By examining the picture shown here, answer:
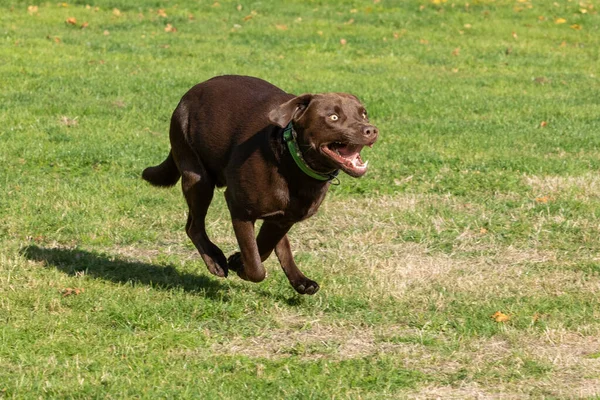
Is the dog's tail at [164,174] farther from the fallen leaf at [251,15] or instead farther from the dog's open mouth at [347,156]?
the fallen leaf at [251,15]

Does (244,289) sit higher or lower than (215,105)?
lower

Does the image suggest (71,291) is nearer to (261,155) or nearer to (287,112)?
(261,155)

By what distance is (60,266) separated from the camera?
23.6 ft

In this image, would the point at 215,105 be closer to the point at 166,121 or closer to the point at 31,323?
the point at 31,323

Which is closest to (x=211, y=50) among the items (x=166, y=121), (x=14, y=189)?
(x=166, y=121)

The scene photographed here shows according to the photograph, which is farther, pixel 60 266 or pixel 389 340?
pixel 60 266

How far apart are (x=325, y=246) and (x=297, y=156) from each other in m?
2.19

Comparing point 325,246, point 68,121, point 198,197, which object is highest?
point 198,197

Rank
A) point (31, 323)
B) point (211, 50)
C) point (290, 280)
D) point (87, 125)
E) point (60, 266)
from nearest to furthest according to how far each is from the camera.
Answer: point (31, 323)
point (290, 280)
point (60, 266)
point (87, 125)
point (211, 50)

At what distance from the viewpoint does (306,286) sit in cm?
655

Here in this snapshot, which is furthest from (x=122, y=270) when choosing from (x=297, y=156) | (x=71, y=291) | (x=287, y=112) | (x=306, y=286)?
(x=287, y=112)

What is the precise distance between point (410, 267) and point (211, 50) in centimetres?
992

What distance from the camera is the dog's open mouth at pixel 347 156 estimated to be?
225 inches

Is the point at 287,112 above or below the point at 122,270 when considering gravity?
above
